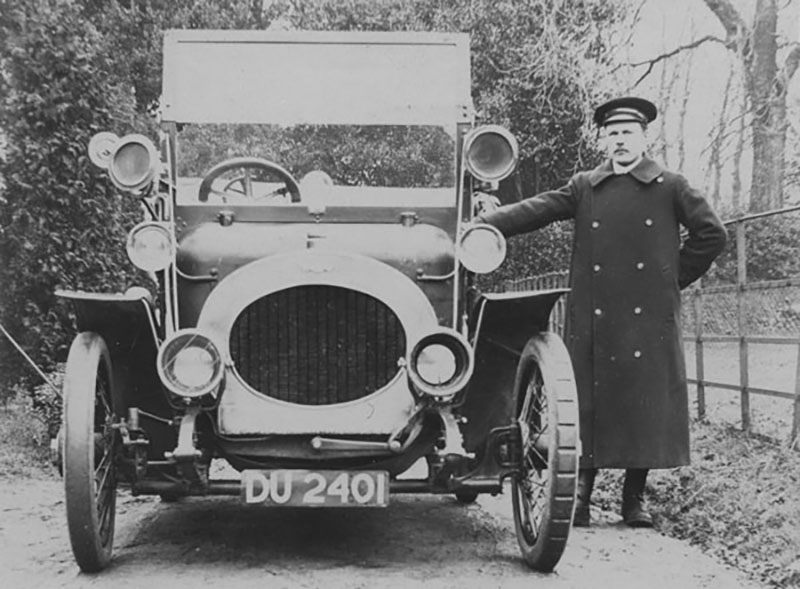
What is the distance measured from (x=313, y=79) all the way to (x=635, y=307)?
1969 millimetres

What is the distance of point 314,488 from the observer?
4070 mm

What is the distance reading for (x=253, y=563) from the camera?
4262mm

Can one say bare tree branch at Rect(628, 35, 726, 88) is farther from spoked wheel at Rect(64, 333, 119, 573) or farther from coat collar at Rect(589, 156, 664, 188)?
spoked wheel at Rect(64, 333, 119, 573)

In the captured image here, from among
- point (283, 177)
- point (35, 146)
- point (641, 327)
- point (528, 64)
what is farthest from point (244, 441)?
point (528, 64)

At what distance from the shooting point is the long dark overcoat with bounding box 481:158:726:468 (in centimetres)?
509

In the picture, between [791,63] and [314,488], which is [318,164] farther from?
[791,63]

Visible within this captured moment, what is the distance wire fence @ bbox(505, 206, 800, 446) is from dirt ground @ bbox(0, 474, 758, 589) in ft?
5.64

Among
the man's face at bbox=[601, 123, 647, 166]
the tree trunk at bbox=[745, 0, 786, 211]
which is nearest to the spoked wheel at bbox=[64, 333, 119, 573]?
the man's face at bbox=[601, 123, 647, 166]

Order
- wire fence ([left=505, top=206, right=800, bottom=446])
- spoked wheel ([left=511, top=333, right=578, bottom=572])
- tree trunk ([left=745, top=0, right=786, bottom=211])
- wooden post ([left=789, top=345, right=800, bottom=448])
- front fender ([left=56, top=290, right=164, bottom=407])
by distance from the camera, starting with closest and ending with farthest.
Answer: spoked wheel ([left=511, top=333, right=578, bottom=572]) < front fender ([left=56, top=290, right=164, bottom=407]) < wooden post ([left=789, top=345, right=800, bottom=448]) < wire fence ([left=505, top=206, right=800, bottom=446]) < tree trunk ([left=745, top=0, right=786, bottom=211])

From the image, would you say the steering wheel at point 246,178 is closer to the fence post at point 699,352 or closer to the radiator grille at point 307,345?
the radiator grille at point 307,345

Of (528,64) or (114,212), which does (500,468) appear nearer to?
(114,212)

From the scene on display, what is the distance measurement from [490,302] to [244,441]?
118 cm

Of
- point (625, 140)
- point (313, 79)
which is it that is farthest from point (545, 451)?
point (313, 79)

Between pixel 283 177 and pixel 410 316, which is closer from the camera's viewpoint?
pixel 410 316
